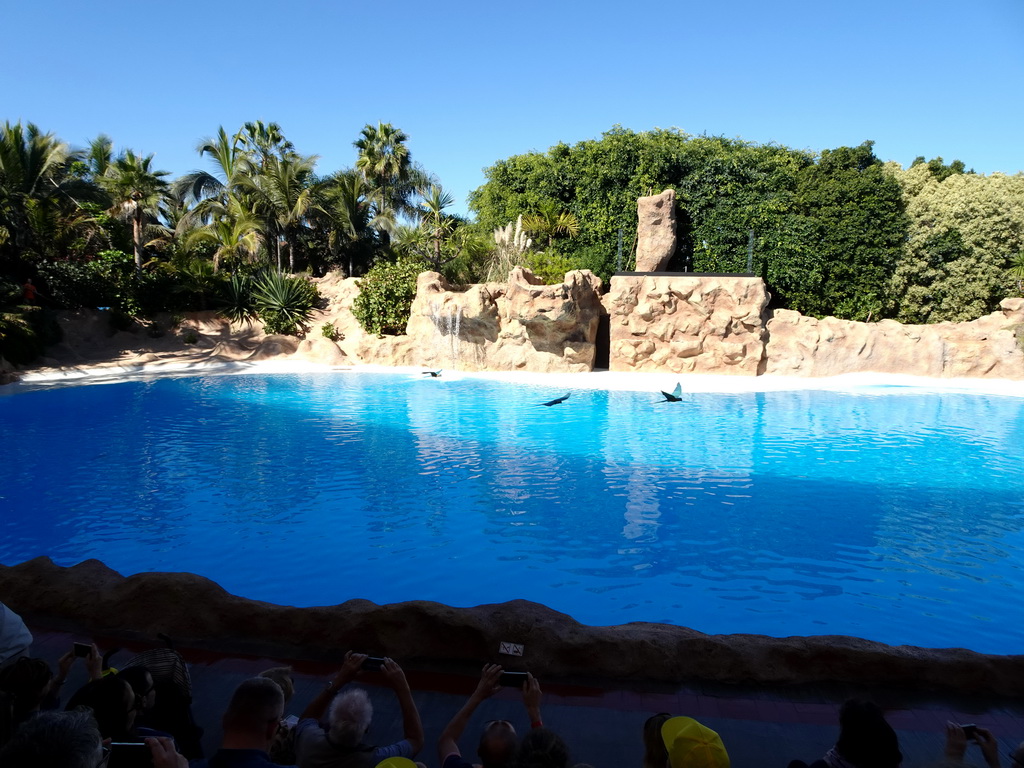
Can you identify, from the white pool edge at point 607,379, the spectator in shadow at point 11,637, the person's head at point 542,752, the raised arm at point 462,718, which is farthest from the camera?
the white pool edge at point 607,379

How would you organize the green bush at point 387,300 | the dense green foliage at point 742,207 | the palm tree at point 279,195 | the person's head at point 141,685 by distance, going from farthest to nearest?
the palm tree at point 279,195 < the green bush at point 387,300 < the dense green foliage at point 742,207 < the person's head at point 141,685

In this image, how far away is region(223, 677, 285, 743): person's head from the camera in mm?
1991

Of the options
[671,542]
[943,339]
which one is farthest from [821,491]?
[943,339]

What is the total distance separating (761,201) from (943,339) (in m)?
6.90

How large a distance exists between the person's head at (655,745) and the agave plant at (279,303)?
72.3ft

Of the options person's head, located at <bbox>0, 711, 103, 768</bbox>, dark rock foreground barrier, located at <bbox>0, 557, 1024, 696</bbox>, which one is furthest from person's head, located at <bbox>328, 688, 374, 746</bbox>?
dark rock foreground barrier, located at <bbox>0, 557, 1024, 696</bbox>

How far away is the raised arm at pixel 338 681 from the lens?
8.38 feet

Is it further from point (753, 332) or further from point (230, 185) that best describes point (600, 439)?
point (230, 185)

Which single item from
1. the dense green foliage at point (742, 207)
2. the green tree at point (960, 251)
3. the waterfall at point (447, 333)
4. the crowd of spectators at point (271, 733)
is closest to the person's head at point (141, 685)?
the crowd of spectators at point (271, 733)

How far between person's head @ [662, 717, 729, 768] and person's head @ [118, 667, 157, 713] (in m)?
1.67

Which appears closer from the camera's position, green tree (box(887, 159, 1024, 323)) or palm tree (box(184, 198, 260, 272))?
green tree (box(887, 159, 1024, 323))

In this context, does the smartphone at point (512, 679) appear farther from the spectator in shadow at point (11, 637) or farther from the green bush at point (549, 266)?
the green bush at point (549, 266)

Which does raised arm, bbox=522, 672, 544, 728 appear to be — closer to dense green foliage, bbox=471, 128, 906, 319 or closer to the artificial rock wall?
the artificial rock wall

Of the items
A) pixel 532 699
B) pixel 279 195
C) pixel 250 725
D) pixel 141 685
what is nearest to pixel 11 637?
pixel 141 685
